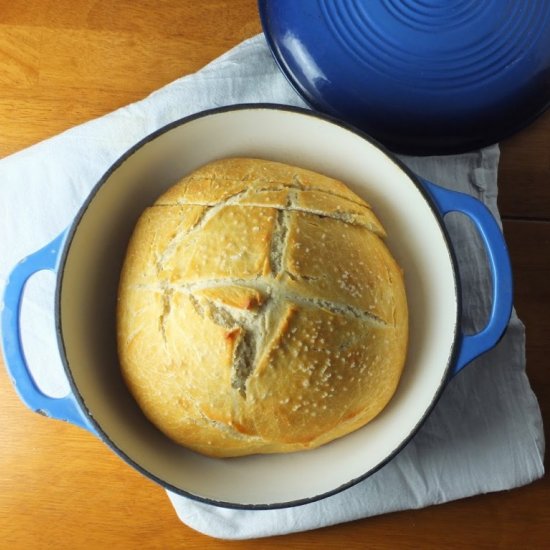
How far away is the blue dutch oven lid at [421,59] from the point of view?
74 cm

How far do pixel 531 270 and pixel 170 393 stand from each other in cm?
48

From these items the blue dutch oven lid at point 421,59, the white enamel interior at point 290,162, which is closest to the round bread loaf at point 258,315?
the white enamel interior at point 290,162

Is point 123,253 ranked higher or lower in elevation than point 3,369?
higher

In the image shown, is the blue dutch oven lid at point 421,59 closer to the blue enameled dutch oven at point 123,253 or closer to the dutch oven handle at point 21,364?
the blue enameled dutch oven at point 123,253

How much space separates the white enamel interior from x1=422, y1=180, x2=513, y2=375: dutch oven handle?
1.0 inches

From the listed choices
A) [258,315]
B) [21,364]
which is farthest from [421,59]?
[21,364]

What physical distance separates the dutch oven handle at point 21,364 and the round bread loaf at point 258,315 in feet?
0.24

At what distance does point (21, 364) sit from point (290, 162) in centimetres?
37

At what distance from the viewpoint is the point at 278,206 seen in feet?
2.21

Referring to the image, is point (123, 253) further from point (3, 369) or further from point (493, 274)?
point (493, 274)

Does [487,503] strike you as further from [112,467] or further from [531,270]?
[112,467]

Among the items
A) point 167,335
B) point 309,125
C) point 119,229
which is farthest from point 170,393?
point 309,125

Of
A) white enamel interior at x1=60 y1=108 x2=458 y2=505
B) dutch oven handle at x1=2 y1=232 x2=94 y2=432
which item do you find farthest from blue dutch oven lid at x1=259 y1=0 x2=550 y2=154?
dutch oven handle at x1=2 y1=232 x2=94 y2=432

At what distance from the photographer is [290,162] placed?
2.56 feet
